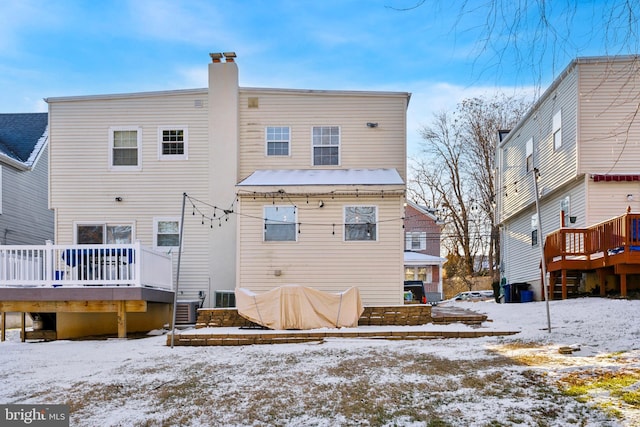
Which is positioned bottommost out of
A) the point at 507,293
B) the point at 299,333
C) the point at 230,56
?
the point at 299,333

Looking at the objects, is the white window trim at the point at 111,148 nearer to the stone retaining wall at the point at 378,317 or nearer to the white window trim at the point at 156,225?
the white window trim at the point at 156,225

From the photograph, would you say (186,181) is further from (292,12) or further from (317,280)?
(292,12)

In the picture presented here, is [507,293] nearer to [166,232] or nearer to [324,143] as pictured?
[324,143]

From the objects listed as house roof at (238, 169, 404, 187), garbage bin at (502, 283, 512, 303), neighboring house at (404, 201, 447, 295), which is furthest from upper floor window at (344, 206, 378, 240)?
neighboring house at (404, 201, 447, 295)

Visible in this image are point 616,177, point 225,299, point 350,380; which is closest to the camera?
point 350,380

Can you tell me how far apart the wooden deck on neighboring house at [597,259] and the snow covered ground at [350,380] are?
231cm

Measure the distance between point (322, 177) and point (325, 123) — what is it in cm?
167

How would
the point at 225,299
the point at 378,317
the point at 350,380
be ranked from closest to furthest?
the point at 350,380 < the point at 378,317 < the point at 225,299

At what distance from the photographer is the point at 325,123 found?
14.6 metres

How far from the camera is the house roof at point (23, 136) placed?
59.2 feet

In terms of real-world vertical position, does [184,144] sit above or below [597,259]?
above

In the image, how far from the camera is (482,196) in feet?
113

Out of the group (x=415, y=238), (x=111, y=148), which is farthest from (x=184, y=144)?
(x=415, y=238)

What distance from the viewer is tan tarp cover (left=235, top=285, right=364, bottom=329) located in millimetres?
11094
